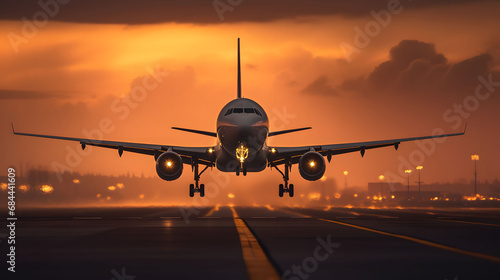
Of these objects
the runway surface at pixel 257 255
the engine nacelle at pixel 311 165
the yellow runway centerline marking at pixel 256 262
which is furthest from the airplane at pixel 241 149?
the yellow runway centerline marking at pixel 256 262

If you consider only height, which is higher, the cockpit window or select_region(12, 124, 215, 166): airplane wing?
the cockpit window

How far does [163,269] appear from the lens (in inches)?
607

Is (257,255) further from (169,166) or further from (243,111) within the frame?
(169,166)

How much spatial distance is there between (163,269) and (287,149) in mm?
35866

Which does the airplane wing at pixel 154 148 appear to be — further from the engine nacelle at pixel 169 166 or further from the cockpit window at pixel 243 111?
the cockpit window at pixel 243 111

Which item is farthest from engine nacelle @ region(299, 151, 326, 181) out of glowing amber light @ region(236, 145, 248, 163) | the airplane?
glowing amber light @ region(236, 145, 248, 163)

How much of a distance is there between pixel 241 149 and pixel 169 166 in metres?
6.25

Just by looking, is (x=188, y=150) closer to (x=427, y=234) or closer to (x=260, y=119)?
(x=260, y=119)

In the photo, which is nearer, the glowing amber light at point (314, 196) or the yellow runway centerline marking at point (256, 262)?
the yellow runway centerline marking at point (256, 262)

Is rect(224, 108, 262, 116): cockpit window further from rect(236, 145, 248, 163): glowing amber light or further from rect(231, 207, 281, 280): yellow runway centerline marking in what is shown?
rect(231, 207, 281, 280): yellow runway centerline marking

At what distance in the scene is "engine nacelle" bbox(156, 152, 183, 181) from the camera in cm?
4791

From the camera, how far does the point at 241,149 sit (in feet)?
146

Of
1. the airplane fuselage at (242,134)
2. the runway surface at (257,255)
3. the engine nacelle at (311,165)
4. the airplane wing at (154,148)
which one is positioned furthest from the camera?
the airplane wing at (154,148)

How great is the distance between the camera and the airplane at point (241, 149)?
44562 millimetres
